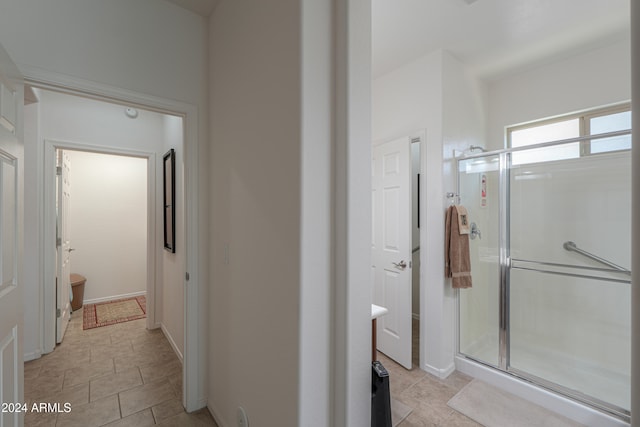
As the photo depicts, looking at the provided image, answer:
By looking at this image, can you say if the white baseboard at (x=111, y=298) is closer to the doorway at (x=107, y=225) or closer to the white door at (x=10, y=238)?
the doorway at (x=107, y=225)

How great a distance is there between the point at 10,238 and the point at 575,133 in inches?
162

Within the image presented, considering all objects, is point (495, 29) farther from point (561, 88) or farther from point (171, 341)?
point (171, 341)

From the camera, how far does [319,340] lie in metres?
1.17

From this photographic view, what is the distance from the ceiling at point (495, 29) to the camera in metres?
1.90

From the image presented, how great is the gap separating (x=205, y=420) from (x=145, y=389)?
2.20 feet

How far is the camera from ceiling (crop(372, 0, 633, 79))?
1897 mm

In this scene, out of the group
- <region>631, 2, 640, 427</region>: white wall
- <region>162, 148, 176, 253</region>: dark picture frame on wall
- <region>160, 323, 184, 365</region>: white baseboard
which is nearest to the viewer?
<region>631, 2, 640, 427</region>: white wall

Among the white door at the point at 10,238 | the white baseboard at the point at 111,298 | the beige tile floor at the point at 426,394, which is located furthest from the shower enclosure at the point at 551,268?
the white baseboard at the point at 111,298

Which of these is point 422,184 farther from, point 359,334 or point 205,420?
point 205,420

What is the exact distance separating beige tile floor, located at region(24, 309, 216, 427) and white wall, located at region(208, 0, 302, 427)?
0.40 meters

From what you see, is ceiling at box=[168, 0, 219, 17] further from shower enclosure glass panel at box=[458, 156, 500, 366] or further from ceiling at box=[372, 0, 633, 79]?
shower enclosure glass panel at box=[458, 156, 500, 366]

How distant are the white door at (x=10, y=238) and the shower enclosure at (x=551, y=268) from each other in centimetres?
295

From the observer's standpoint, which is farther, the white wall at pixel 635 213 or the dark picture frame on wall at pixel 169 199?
the dark picture frame on wall at pixel 169 199

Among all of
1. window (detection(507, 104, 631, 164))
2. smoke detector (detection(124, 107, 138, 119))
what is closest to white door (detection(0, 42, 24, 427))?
smoke detector (detection(124, 107, 138, 119))
